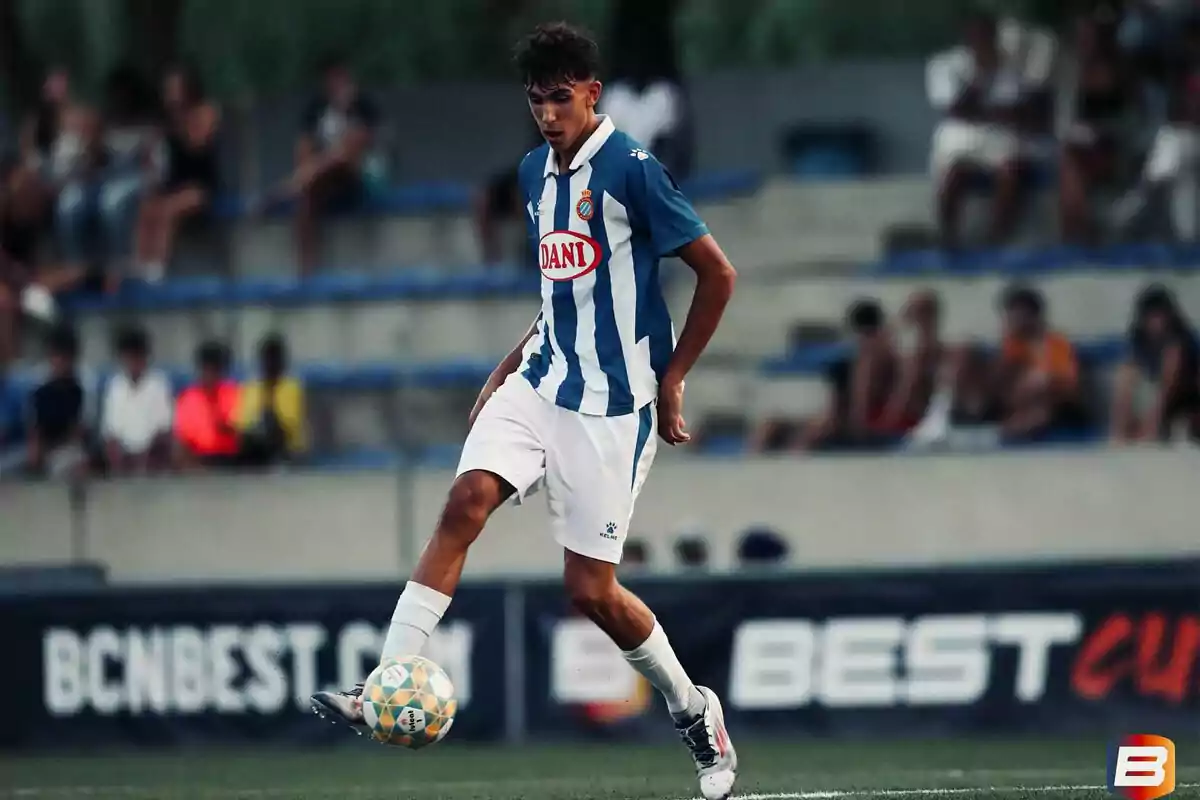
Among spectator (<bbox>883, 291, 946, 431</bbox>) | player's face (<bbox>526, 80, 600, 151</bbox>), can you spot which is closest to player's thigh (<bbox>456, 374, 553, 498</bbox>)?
player's face (<bbox>526, 80, 600, 151</bbox>)

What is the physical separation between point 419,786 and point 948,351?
5.79 m

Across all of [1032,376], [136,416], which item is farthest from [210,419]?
[1032,376]

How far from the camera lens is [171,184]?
1647 cm

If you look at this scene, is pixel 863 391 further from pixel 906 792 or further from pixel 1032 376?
pixel 906 792

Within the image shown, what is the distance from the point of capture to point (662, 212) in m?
7.10

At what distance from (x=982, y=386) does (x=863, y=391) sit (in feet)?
2.43

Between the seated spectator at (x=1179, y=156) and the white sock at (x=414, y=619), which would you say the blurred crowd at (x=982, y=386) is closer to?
the seated spectator at (x=1179, y=156)

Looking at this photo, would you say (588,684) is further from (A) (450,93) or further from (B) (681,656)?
(A) (450,93)

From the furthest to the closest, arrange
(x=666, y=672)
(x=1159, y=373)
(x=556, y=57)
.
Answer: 1. (x=1159, y=373)
2. (x=666, y=672)
3. (x=556, y=57)

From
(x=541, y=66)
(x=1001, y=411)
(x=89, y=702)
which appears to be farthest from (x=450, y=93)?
(x=541, y=66)

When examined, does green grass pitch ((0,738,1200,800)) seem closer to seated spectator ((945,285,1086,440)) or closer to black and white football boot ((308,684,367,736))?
black and white football boot ((308,684,367,736))

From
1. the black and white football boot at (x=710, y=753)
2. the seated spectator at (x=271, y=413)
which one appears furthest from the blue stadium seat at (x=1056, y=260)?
the black and white football boot at (x=710, y=753)

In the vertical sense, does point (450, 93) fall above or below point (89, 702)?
above

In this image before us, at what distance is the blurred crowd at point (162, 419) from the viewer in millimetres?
14078
